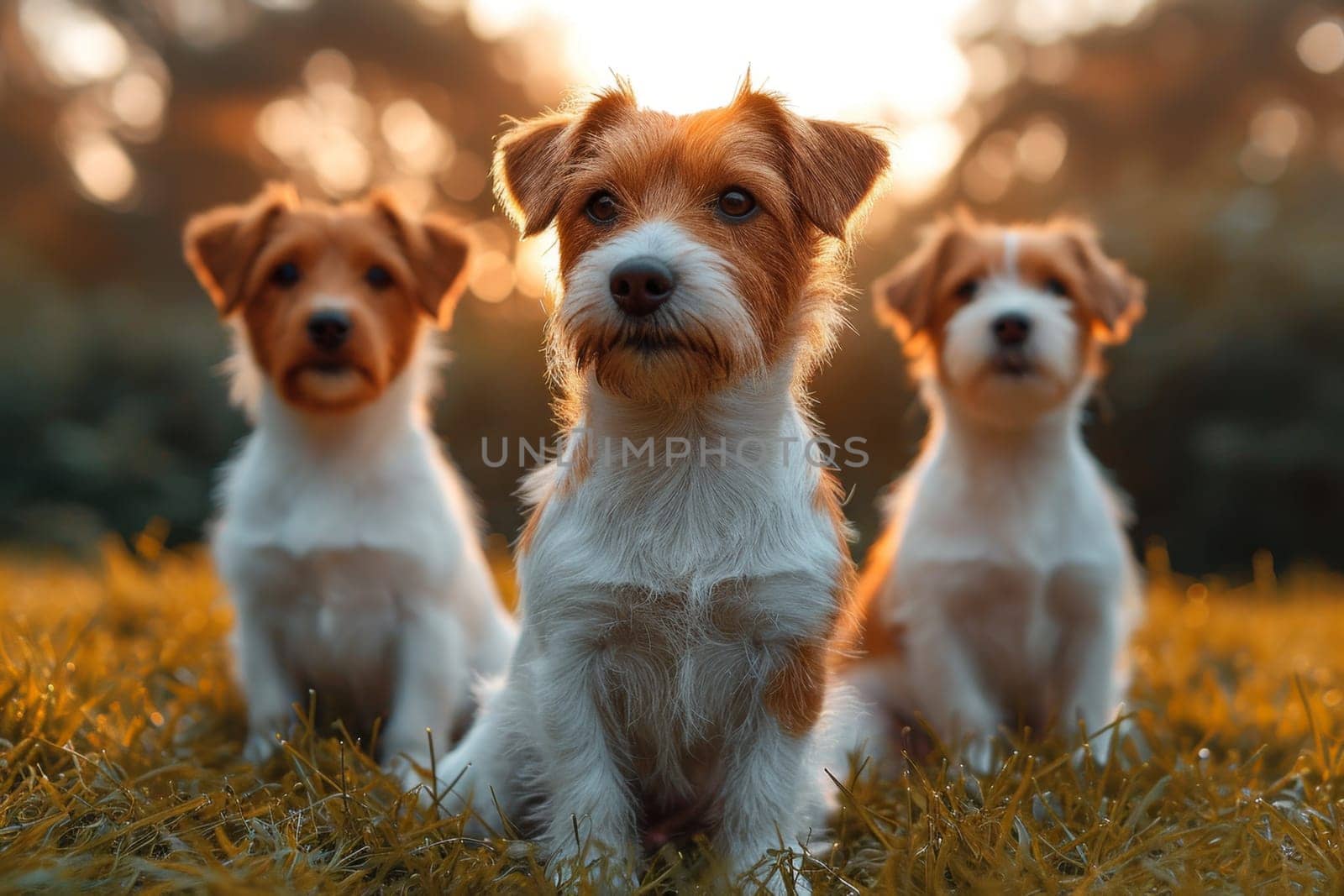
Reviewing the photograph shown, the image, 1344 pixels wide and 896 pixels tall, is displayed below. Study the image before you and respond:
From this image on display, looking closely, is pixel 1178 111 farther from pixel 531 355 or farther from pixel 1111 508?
pixel 1111 508

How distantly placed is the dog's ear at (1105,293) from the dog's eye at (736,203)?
6.92ft

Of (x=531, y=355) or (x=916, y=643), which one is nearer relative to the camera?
(x=916, y=643)

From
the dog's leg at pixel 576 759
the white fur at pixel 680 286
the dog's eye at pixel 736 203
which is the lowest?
the dog's leg at pixel 576 759

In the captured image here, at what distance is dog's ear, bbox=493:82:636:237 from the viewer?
3047 mm

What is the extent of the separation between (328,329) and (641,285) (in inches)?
64.6

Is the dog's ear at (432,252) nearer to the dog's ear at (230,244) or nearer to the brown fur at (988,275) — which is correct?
the dog's ear at (230,244)

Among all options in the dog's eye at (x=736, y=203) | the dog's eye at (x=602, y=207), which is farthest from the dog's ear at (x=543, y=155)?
the dog's eye at (x=736, y=203)

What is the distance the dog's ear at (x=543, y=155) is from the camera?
120 inches

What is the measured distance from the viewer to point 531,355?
1100 cm

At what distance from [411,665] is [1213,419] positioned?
936 centimetres

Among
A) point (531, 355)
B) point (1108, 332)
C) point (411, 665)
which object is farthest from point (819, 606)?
point (531, 355)

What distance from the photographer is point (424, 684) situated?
3875 millimetres

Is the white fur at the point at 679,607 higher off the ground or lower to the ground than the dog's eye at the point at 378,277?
lower

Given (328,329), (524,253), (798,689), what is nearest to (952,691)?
(798,689)
